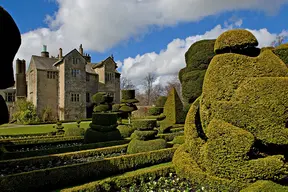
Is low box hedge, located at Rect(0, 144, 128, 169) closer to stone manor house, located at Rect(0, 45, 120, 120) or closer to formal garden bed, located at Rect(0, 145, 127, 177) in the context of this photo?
formal garden bed, located at Rect(0, 145, 127, 177)

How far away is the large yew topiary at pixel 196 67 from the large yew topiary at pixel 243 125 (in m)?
12.3

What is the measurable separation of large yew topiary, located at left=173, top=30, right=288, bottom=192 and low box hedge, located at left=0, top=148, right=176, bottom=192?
9.37ft

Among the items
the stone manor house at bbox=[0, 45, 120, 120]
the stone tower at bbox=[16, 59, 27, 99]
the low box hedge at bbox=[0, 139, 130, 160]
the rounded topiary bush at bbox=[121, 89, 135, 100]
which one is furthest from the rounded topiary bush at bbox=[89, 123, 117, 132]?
the stone tower at bbox=[16, 59, 27, 99]

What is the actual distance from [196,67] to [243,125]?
13860mm

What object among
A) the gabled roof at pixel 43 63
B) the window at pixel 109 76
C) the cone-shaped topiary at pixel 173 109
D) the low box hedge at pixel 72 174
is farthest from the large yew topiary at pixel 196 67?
the gabled roof at pixel 43 63

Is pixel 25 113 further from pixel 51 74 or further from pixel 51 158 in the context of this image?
pixel 51 158

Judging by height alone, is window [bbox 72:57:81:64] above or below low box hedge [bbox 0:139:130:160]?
above

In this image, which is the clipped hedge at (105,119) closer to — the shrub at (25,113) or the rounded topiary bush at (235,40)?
the rounded topiary bush at (235,40)

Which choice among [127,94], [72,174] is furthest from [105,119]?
[127,94]

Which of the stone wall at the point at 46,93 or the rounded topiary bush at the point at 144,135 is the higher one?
the stone wall at the point at 46,93

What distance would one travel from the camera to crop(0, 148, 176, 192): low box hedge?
5594 millimetres

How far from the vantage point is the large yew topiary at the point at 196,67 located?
17578 mm

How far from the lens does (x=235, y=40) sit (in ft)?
17.8

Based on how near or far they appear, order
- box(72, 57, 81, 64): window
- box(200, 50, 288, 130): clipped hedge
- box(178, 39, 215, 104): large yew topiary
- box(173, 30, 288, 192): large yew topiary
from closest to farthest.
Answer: box(173, 30, 288, 192): large yew topiary, box(200, 50, 288, 130): clipped hedge, box(178, 39, 215, 104): large yew topiary, box(72, 57, 81, 64): window
